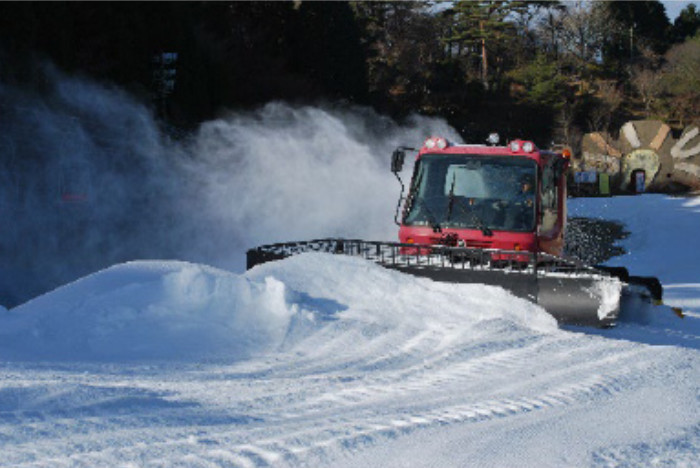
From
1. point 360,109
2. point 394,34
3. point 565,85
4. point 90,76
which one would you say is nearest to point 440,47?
point 394,34

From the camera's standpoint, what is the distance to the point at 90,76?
20938 mm

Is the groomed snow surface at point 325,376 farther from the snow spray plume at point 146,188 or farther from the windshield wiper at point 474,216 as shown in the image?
the snow spray plume at point 146,188

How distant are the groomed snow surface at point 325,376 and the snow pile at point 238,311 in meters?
0.02

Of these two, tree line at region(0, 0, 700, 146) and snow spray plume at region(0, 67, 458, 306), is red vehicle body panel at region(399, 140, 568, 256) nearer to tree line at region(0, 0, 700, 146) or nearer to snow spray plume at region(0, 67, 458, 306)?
snow spray plume at region(0, 67, 458, 306)

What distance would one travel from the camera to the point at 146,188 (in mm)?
21344

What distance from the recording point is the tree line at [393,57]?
21.2 meters

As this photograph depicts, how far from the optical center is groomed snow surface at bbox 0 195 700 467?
4.29 meters

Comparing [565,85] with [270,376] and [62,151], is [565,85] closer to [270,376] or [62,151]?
[62,151]

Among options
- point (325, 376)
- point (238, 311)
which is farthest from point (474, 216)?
point (325, 376)

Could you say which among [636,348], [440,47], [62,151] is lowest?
[636,348]

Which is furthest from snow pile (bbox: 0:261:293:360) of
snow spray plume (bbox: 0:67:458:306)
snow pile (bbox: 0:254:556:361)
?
snow spray plume (bbox: 0:67:458:306)

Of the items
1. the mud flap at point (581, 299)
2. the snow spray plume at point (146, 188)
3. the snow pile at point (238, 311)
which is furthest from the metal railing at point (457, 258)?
the snow spray plume at point (146, 188)

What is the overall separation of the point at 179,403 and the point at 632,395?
9.27 ft

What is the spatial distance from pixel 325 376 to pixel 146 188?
16270mm
